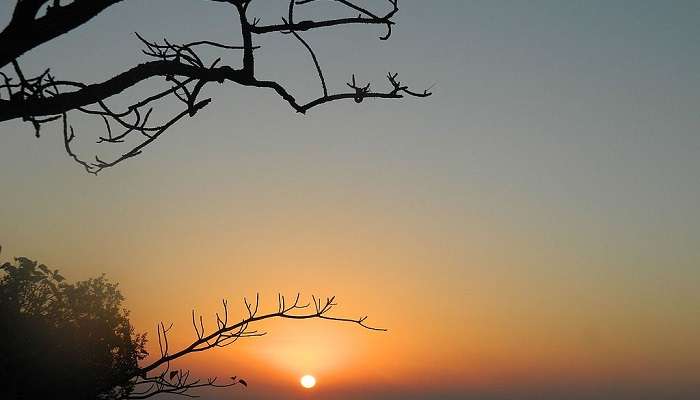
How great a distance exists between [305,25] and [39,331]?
36838 mm

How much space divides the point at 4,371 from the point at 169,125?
29352 mm

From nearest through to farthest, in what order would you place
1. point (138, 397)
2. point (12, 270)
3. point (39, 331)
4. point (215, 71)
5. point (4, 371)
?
point (138, 397) < point (215, 71) < point (4, 371) < point (39, 331) < point (12, 270)

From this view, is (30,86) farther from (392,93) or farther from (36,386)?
(36,386)

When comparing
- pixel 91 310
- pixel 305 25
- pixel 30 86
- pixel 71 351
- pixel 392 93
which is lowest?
pixel 30 86

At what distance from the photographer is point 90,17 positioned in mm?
2908

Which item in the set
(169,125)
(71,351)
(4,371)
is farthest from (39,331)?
(169,125)

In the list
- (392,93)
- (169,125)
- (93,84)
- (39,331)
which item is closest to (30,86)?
(93,84)

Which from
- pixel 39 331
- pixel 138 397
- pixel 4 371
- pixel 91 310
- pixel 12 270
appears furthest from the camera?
pixel 91 310

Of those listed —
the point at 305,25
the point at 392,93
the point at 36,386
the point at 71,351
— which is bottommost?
the point at 392,93

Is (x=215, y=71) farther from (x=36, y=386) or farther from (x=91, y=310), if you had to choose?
(x=91, y=310)

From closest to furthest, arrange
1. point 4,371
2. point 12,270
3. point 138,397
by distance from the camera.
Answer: point 138,397 → point 4,371 → point 12,270

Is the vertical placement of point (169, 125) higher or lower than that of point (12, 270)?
lower

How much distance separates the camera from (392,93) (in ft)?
12.0

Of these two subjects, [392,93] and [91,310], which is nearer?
[392,93]
